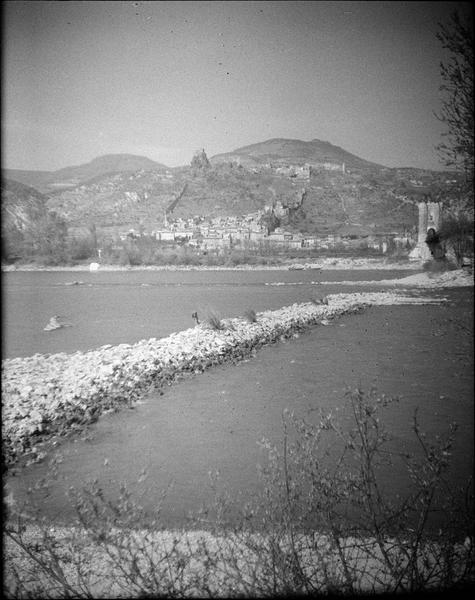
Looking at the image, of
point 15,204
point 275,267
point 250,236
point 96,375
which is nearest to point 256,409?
point 96,375

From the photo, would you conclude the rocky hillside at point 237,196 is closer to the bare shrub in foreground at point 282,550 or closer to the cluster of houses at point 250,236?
the cluster of houses at point 250,236

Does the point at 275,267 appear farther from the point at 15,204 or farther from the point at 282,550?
the point at 282,550

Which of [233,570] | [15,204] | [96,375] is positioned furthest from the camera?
[15,204]

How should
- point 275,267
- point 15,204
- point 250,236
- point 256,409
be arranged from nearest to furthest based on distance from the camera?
point 256,409
point 15,204
point 275,267
point 250,236

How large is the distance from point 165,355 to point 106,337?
3851mm

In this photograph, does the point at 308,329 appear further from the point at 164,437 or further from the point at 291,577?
the point at 291,577

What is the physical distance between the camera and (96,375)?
6.15 meters

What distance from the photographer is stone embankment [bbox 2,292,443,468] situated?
4.47 metres

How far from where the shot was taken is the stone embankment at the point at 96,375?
14.7ft

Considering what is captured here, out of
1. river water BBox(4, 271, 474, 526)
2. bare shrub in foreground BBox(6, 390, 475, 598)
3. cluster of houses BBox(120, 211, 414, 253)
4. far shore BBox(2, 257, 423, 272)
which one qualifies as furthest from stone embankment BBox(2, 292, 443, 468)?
cluster of houses BBox(120, 211, 414, 253)

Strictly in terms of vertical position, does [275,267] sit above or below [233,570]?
above

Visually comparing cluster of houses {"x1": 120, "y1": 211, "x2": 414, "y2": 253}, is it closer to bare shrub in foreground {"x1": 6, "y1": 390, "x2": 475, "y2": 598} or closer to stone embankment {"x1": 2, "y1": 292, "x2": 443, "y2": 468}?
stone embankment {"x1": 2, "y1": 292, "x2": 443, "y2": 468}

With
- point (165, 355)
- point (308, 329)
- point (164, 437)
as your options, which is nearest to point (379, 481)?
point (164, 437)

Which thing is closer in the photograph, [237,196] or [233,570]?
[233,570]
